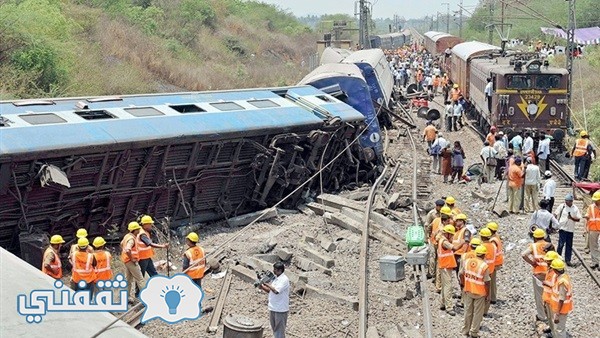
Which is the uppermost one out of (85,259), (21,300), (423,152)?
(21,300)

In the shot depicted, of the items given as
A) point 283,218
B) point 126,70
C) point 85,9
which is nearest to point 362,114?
point 283,218

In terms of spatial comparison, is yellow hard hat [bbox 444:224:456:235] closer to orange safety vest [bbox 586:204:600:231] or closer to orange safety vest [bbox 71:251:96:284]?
orange safety vest [bbox 586:204:600:231]

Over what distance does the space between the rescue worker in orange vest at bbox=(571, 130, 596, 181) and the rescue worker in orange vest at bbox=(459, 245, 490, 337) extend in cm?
974

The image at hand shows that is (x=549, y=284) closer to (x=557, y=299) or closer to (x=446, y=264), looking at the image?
(x=557, y=299)

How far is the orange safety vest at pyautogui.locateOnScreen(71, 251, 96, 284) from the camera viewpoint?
11.1m

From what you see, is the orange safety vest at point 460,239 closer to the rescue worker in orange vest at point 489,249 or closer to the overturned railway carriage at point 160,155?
the rescue worker in orange vest at point 489,249

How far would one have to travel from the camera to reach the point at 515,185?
1712cm

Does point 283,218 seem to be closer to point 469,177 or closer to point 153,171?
point 153,171

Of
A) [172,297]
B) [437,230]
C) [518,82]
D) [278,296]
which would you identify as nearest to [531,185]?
[437,230]

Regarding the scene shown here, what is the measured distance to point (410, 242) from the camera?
13656mm

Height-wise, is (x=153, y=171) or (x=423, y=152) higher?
(x=153, y=171)

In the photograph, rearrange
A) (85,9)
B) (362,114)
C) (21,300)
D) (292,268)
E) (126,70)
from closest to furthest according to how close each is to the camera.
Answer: (21,300)
(292,268)
(362,114)
(126,70)
(85,9)

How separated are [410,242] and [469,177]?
25.6 ft

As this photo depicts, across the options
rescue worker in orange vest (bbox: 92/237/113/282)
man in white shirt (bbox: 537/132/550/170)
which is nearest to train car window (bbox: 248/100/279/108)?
man in white shirt (bbox: 537/132/550/170)
